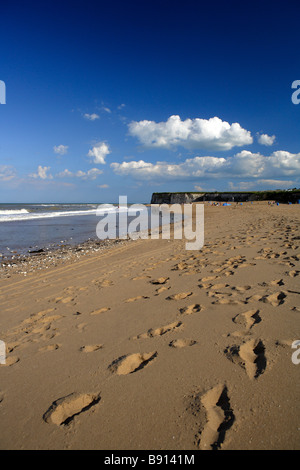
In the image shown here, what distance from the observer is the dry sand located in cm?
169

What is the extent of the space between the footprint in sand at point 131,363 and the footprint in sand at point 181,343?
0.23 metres

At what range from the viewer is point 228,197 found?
74000 millimetres

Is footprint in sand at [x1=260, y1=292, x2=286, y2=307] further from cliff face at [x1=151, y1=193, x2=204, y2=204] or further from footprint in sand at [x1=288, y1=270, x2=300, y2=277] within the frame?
cliff face at [x1=151, y1=193, x2=204, y2=204]

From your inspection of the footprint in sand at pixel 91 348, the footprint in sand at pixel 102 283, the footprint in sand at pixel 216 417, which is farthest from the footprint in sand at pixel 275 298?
the footprint in sand at pixel 102 283

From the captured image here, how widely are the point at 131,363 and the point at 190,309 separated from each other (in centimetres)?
129

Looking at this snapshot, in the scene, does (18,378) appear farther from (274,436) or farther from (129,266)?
(129,266)

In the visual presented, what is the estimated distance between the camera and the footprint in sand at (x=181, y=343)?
2617 mm

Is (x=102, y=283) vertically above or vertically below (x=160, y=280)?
below

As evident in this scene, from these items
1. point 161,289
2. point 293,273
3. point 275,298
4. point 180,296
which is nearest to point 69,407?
point 180,296

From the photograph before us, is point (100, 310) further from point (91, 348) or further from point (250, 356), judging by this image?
point (250, 356)

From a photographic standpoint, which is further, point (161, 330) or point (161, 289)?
point (161, 289)

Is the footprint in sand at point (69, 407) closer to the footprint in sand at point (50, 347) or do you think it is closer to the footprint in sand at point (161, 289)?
the footprint in sand at point (50, 347)

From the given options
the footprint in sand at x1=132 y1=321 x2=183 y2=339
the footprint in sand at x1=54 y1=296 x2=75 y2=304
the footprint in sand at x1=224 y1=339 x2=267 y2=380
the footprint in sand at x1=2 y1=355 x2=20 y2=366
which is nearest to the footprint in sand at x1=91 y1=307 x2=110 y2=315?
the footprint in sand at x1=54 y1=296 x2=75 y2=304
